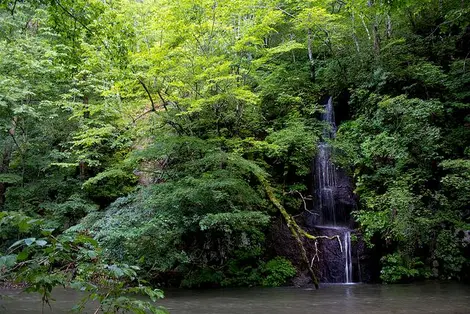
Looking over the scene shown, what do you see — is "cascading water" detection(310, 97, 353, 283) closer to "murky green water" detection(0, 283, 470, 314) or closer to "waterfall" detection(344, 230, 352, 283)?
"waterfall" detection(344, 230, 352, 283)

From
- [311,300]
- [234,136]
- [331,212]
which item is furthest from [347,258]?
[234,136]

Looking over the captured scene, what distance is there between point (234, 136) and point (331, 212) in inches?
158

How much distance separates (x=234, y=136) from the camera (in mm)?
11711

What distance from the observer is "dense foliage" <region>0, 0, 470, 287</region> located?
9320mm

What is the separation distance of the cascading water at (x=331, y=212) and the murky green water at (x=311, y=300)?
1039 millimetres

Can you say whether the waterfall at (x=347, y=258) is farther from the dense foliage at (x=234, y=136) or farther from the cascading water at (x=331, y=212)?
the dense foliage at (x=234, y=136)

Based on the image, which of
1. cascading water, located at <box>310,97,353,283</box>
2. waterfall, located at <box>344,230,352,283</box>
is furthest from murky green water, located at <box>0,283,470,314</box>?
cascading water, located at <box>310,97,353,283</box>

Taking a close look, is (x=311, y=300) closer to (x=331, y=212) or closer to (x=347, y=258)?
(x=347, y=258)

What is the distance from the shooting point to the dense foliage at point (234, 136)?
30.6 ft

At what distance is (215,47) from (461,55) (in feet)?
29.8

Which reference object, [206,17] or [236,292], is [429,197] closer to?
[236,292]

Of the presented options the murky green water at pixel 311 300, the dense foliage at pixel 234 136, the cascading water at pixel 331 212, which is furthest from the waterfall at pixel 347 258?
the murky green water at pixel 311 300

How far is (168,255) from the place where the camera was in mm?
9094

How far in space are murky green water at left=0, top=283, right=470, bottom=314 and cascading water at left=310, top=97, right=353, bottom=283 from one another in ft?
3.41
